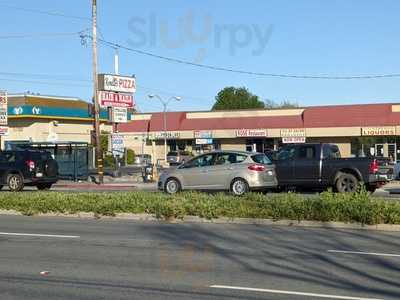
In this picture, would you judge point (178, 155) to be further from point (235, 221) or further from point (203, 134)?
point (235, 221)

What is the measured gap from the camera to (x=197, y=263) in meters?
9.56

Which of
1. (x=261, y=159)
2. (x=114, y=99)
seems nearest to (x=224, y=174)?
(x=261, y=159)

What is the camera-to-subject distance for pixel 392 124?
2183 inches

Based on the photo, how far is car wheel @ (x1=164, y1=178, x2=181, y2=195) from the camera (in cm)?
2294

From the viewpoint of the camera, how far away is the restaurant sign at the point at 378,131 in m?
55.2

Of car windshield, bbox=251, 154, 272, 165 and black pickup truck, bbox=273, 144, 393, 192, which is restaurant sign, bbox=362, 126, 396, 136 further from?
car windshield, bbox=251, 154, 272, 165

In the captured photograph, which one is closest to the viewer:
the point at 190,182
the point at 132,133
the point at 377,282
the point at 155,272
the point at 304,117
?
the point at 377,282

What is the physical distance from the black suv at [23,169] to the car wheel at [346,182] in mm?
12290

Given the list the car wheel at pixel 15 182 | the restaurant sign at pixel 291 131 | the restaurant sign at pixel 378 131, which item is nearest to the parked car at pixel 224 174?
the car wheel at pixel 15 182

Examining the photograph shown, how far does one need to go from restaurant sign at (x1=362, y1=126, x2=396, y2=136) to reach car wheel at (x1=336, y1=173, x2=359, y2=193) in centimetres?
3504

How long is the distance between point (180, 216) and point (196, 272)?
6490 mm

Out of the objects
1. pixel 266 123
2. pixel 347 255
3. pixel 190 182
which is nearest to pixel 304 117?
pixel 266 123

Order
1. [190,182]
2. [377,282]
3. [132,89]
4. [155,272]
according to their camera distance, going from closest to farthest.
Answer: [377,282], [155,272], [190,182], [132,89]

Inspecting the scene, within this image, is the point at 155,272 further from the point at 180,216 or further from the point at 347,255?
the point at 180,216
